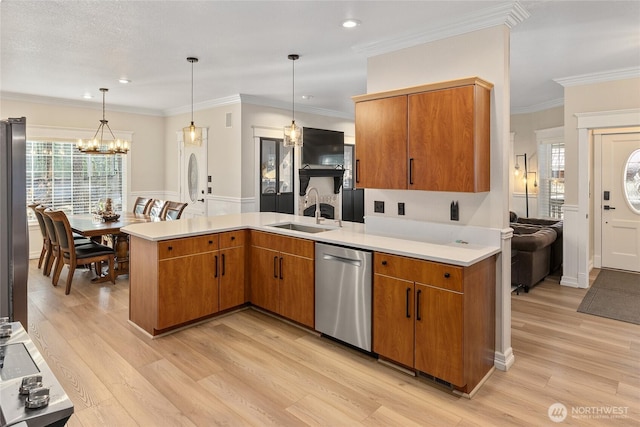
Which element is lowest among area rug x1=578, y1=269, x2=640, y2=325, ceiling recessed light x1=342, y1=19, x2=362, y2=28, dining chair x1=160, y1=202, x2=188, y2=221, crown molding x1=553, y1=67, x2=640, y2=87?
area rug x1=578, y1=269, x2=640, y2=325

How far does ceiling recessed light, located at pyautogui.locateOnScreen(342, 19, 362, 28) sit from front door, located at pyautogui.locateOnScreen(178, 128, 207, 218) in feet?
14.4

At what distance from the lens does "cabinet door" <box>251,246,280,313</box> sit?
12.4ft

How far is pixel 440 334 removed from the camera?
8.56 ft

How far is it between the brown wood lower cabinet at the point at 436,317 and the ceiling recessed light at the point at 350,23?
6.27 ft

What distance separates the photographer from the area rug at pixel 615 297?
4.10 meters

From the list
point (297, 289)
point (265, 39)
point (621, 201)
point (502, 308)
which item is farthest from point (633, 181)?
point (265, 39)

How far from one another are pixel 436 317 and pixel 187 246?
87.0 inches

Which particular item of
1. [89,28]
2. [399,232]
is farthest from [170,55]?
[399,232]

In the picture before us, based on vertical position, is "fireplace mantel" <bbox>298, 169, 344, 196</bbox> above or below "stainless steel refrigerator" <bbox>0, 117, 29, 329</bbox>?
above

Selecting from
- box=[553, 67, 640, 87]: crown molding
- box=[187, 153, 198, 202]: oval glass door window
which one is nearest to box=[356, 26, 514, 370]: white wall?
box=[553, 67, 640, 87]: crown molding

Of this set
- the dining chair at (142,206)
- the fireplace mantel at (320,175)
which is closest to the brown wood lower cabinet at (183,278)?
the dining chair at (142,206)

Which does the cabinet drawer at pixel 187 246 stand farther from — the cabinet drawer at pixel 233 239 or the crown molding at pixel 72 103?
the crown molding at pixel 72 103

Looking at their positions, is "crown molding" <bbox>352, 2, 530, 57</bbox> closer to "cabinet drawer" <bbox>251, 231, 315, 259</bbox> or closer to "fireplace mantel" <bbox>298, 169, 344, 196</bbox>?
"cabinet drawer" <bbox>251, 231, 315, 259</bbox>

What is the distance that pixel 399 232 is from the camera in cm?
361
